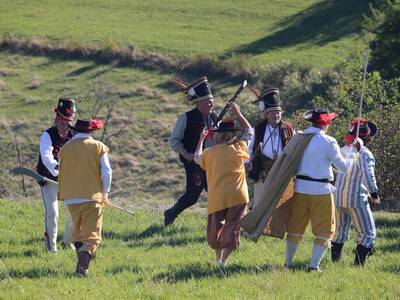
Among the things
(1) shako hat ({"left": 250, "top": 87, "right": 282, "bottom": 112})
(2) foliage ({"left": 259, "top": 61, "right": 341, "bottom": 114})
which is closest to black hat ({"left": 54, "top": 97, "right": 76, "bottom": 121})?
(1) shako hat ({"left": 250, "top": 87, "right": 282, "bottom": 112})

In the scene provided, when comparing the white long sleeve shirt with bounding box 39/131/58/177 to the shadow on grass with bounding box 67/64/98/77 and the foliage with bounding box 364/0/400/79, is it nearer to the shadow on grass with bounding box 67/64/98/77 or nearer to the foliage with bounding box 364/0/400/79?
the foliage with bounding box 364/0/400/79

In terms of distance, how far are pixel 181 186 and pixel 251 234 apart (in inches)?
763

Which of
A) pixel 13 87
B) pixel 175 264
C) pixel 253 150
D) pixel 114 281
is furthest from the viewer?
pixel 13 87

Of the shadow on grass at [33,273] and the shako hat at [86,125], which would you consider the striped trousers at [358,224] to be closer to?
the shako hat at [86,125]

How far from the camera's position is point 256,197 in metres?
12.4

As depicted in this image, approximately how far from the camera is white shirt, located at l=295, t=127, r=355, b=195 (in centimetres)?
1073

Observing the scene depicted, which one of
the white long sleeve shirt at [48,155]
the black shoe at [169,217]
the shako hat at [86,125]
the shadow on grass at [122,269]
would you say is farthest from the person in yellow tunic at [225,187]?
the black shoe at [169,217]

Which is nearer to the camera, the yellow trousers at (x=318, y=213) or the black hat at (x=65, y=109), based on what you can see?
the yellow trousers at (x=318, y=213)

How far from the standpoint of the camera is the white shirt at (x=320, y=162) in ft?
35.2

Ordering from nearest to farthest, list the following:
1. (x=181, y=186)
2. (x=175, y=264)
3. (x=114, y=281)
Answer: (x=114, y=281), (x=175, y=264), (x=181, y=186)

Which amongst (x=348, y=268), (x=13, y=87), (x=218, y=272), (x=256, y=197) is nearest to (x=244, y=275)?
(x=218, y=272)

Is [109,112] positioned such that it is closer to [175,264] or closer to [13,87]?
[13,87]

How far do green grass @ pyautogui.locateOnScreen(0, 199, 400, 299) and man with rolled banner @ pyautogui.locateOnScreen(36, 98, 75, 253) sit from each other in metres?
0.33

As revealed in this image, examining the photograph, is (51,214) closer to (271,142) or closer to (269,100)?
(271,142)
